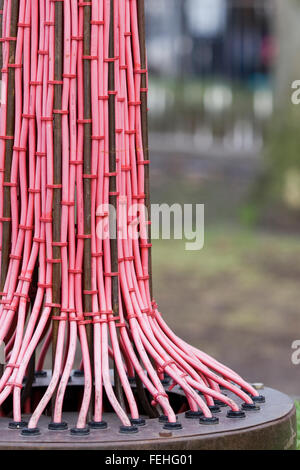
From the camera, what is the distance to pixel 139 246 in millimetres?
2908

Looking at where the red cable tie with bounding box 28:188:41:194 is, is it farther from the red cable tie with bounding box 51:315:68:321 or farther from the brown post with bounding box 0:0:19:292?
the red cable tie with bounding box 51:315:68:321

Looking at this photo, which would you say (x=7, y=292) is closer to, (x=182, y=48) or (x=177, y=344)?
(x=177, y=344)

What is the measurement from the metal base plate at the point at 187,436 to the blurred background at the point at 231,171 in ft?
13.5

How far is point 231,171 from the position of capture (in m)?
14.5

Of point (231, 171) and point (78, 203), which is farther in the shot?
point (231, 171)

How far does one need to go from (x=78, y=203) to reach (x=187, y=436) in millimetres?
645

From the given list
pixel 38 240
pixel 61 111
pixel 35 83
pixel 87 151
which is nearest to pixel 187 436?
pixel 38 240

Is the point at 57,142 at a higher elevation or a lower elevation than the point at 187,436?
higher

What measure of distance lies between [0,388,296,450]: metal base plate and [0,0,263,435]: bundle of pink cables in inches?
2.6

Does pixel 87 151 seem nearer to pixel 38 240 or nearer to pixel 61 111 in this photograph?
pixel 61 111

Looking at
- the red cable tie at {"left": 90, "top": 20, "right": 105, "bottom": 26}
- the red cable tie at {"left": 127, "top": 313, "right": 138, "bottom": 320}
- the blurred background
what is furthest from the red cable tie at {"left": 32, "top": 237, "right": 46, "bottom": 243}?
the blurred background

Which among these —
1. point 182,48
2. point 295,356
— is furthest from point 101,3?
point 182,48

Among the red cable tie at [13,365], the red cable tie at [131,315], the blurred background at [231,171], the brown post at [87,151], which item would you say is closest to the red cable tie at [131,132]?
the brown post at [87,151]

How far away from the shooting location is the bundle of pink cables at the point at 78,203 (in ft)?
8.94
